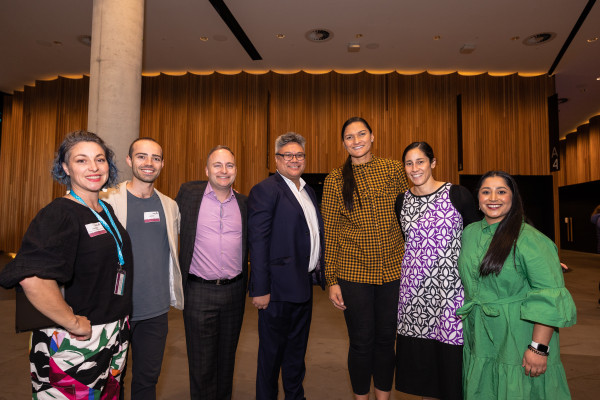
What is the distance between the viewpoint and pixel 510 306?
63.3 inches

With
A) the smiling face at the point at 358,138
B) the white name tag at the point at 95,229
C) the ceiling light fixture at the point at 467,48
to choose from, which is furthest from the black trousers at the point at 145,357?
the ceiling light fixture at the point at 467,48

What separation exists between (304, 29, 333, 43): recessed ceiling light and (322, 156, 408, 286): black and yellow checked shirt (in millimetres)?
5437

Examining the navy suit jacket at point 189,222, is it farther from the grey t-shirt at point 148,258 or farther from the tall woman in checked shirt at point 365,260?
the tall woman in checked shirt at point 365,260

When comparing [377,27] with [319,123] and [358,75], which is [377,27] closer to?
[358,75]

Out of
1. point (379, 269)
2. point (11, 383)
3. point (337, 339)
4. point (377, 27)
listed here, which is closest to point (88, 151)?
point (379, 269)

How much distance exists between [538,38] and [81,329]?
28.5 ft

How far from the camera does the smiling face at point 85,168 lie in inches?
57.4

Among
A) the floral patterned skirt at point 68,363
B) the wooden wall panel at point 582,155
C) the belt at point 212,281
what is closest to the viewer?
the floral patterned skirt at point 68,363

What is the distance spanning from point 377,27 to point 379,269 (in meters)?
5.96

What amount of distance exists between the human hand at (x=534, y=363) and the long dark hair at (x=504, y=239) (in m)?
0.36

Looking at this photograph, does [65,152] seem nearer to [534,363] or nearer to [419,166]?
[419,166]

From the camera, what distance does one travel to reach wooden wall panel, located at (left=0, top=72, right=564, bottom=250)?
855 centimetres

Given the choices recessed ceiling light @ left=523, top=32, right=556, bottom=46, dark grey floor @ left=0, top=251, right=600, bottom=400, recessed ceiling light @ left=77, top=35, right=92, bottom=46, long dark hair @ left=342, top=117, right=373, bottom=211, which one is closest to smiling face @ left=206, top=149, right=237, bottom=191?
long dark hair @ left=342, top=117, right=373, bottom=211

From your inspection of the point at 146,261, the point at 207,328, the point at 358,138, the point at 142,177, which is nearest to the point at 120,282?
the point at 146,261
